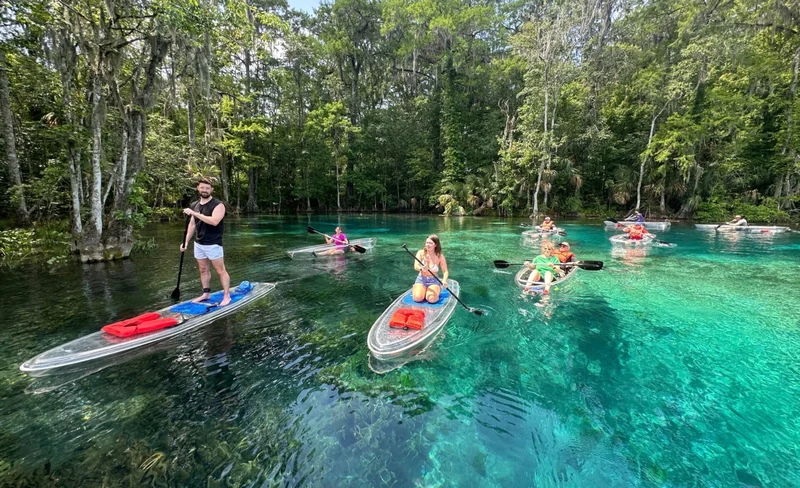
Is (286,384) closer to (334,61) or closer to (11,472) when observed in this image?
(11,472)

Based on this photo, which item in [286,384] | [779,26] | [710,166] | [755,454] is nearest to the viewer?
[755,454]

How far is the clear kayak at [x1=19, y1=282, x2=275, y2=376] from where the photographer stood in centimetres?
479

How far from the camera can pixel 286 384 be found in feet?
15.9

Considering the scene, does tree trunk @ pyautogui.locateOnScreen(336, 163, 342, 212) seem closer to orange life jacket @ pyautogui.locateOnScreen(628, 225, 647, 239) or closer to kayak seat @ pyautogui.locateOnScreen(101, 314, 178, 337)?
orange life jacket @ pyautogui.locateOnScreen(628, 225, 647, 239)

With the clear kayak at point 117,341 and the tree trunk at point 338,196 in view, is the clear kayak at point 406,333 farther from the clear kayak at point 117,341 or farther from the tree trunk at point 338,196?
the tree trunk at point 338,196

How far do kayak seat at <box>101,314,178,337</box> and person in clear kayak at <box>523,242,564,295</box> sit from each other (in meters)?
7.80

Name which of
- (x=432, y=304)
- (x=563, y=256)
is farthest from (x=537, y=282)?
(x=432, y=304)

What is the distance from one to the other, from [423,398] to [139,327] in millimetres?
4686

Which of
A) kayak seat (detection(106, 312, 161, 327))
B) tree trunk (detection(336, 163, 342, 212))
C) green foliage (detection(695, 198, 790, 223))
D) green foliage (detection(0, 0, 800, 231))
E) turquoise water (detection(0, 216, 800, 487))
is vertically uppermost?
green foliage (detection(0, 0, 800, 231))

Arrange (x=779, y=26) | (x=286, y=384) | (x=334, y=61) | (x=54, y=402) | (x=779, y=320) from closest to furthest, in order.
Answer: (x=54, y=402), (x=286, y=384), (x=779, y=320), (x=779, y=26), (x=334, y=61)

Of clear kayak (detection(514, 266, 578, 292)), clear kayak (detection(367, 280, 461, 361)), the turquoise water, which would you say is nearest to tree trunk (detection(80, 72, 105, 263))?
the turquoise water

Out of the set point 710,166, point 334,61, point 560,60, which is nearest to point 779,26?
point 710,166

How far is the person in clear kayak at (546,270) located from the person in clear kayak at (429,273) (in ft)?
10.0

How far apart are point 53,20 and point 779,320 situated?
1912 centimetres
